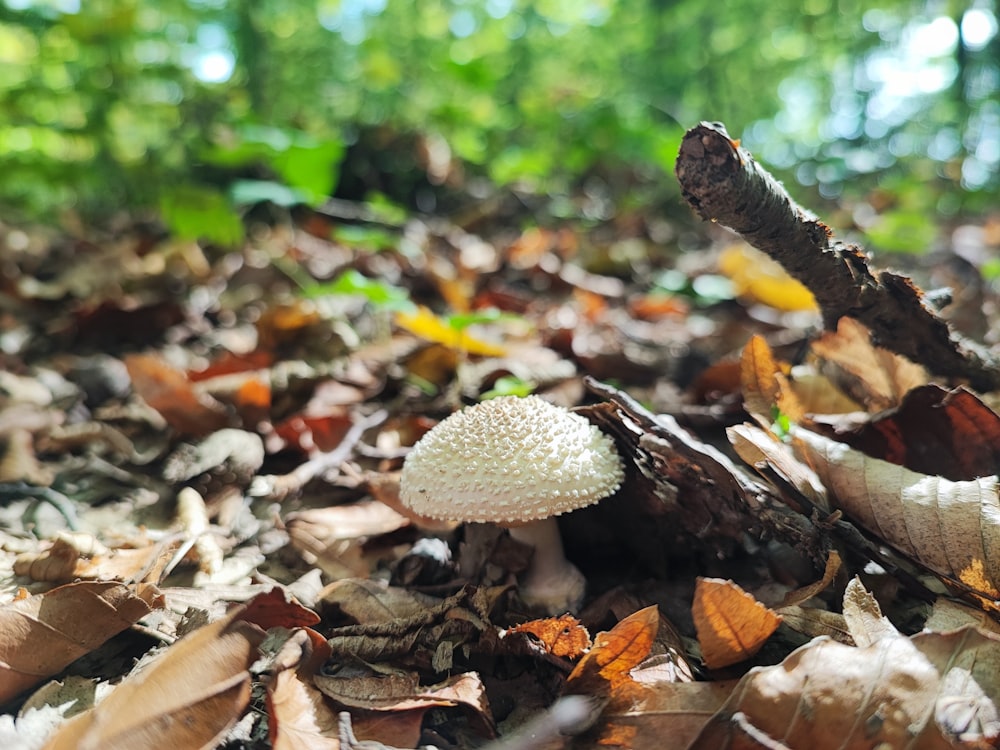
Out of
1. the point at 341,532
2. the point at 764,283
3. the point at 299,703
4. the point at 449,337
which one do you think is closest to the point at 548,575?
the point at 341,532

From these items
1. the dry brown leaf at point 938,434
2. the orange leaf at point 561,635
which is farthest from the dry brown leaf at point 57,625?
the dry brown leaf at point 938,434

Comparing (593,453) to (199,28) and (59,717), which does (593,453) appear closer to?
(59,717)

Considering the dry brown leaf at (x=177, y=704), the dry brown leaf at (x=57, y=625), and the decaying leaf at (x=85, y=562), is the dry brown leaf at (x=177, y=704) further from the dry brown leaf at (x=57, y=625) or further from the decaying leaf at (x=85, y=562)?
the decaying leaf at (x=85, y=562)

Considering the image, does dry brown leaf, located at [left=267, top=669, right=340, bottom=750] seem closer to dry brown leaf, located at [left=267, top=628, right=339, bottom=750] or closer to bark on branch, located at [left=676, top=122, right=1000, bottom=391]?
dry brown leaf, located at [left=267, top=628, right=339, bottom=750]

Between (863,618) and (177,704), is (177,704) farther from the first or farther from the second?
(863,618)

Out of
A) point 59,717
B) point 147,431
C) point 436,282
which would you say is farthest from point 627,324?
point 59,717
